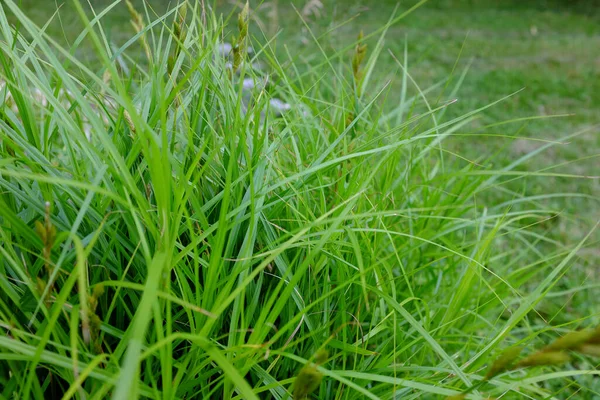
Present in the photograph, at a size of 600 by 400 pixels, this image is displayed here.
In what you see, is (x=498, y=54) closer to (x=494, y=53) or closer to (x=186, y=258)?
(x=494, y=53)

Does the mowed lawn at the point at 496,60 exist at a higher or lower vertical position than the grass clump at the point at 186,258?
lower

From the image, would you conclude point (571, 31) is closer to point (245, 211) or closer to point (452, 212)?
point (452, 212)

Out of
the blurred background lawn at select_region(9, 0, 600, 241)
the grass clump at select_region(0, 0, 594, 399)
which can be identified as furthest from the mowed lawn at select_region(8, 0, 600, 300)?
the grass clump at select_region(0, 0, 594, 399)

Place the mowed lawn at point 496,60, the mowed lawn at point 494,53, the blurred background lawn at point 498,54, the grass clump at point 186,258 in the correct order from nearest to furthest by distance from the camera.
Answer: the grass clump at point 186,258
the mowed lawn at point 496,60
the blurred background lawn at point 498,54
the mowed lawn at point 494,53

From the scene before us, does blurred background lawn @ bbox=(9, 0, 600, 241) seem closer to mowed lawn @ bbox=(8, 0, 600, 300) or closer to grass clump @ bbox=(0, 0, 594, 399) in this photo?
mowed lawn @ bbox=(8, 0, 600, 300)

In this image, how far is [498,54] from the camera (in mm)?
5641

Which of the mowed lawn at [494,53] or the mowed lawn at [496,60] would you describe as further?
the mowed lawn at [494,53]

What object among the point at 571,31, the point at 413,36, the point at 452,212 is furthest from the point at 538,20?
the point at 452,212

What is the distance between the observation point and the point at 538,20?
7.45 meters

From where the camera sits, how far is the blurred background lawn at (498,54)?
2.88 metres

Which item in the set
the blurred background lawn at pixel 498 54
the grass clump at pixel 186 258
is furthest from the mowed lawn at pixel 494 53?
the grass clump at pixel 186 258

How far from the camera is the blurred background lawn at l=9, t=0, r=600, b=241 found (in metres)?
2.88

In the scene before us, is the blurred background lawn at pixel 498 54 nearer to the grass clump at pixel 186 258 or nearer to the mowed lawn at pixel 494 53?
the mowed lawn at pixel 494 53

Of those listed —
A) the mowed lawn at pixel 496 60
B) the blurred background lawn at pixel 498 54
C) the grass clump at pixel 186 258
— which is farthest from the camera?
the blurred background lawn at pixel 498 54
